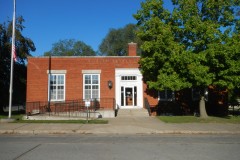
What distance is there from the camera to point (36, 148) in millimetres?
10516

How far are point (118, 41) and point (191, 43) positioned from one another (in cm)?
5708

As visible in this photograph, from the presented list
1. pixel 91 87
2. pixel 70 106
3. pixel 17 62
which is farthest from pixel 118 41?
pixel 70 106

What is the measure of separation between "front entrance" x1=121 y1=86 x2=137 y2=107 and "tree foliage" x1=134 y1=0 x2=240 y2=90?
5105 millimetres

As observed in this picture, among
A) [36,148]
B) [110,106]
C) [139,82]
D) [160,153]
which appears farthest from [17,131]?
[139,82]

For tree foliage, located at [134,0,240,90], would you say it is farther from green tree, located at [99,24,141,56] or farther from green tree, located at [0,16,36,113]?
green tree, located at [99,24,141,56]

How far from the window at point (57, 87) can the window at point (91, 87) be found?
1981mm

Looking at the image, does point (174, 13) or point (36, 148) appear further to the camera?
point (174, 13)

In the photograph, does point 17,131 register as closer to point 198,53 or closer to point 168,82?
point 168,82

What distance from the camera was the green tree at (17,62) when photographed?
104 feet

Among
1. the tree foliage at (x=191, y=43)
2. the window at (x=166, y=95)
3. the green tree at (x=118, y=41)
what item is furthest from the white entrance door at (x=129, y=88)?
the green tree at (x=118, y=41)

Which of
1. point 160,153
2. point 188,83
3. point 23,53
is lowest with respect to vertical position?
point 160,153

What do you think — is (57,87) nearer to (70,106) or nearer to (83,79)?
(70,106)

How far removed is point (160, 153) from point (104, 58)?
63.6ft

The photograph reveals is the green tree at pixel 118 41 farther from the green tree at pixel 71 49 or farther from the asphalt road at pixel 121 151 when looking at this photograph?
the asphalt road at pixel 121 151
